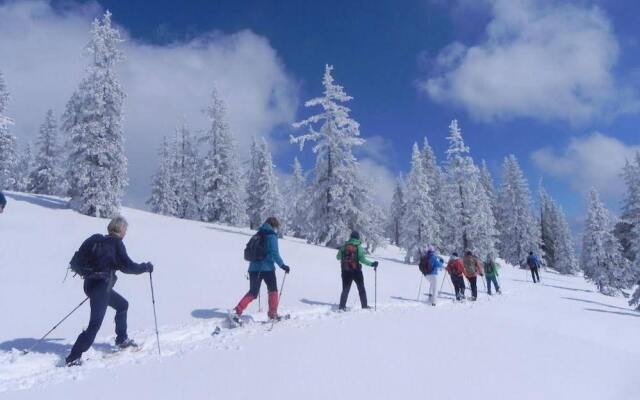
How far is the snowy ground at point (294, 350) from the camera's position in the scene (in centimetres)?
445

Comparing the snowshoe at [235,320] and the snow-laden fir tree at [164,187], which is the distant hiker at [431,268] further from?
the snow-laden fir tree at [164,187]

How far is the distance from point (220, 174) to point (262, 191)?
8407mm

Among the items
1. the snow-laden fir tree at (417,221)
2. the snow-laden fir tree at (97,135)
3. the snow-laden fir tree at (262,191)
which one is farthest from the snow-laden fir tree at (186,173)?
the snow-laden fir tree at (417,221)

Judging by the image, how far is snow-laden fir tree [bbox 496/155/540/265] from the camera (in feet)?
169

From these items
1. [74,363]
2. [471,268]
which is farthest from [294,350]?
[471,268]

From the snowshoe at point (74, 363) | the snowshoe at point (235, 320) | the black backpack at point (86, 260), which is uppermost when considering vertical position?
the black backpack at point (86, 260)

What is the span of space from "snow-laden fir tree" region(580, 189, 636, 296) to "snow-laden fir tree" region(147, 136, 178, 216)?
47728mm

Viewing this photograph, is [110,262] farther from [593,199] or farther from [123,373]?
[593,199]

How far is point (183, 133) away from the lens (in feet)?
176

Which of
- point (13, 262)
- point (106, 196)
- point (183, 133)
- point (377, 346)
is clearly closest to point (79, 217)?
point (106, 196)

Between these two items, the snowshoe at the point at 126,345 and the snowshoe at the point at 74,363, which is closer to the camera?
the snowshoe at the point at 74,363

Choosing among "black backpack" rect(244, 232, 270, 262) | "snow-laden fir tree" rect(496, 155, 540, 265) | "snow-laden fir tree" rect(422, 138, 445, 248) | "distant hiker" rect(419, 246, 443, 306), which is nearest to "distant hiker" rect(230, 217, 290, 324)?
"black backpack" rect(244, 232, 270, 262)

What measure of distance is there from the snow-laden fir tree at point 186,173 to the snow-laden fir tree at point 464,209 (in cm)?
3063

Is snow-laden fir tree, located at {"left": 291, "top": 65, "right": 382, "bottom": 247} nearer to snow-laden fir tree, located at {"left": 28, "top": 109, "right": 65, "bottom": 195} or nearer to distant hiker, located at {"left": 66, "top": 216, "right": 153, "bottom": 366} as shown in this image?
distant hiker, located at {"left": 66, "top": 216, "right": 153, "bottom": 366}
